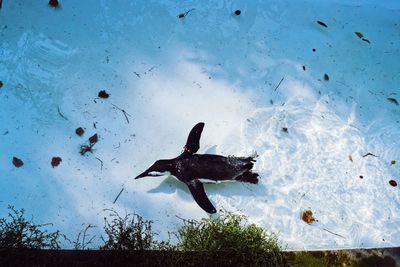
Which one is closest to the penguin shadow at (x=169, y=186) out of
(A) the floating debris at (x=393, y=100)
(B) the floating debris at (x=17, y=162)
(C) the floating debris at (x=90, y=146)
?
(C) the floating debris at (x=90, y=146)

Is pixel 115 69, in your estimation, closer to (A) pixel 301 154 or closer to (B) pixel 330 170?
(A) pixel 301 154

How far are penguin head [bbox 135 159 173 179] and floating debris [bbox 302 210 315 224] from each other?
1.41 m

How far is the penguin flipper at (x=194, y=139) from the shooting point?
12.9ft

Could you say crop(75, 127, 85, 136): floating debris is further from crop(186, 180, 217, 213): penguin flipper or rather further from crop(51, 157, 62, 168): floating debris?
crop(186, 180, 217, 213): penguin flipper

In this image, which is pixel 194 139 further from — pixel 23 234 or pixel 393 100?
pixel 393 100

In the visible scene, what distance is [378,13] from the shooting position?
18.1 feet

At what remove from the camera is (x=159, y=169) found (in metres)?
3.76

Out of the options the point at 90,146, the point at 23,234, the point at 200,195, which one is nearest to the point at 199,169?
the point at 200,195

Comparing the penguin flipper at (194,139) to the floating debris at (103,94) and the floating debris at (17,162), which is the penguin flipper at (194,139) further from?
the floating debris at (17,162)

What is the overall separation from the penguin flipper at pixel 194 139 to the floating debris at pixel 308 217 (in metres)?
1.26

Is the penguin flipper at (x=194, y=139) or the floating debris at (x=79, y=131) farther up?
the floating debris at (x=79, y=131)

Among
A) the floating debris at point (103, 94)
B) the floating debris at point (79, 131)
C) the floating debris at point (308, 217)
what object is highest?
the floating debris at point (103, 94)

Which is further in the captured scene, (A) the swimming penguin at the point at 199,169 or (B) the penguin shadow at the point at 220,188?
(B) the penguin shadow at the point at 220,188

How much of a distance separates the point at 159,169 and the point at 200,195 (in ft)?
1.50
